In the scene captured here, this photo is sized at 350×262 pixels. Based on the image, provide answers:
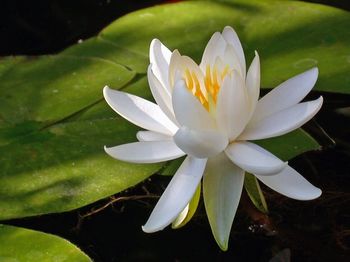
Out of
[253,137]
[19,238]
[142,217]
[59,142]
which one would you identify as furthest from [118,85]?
[253,137]

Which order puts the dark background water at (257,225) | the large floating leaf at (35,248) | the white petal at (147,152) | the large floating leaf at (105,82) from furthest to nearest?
the large floating leaf at (105,82), the dark background water at (257,225), the large floating leaf at (35,248), the white petal at (147,152)

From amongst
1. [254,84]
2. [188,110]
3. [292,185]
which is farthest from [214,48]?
[292,185]

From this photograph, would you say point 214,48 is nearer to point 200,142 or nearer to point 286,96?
point 286,96

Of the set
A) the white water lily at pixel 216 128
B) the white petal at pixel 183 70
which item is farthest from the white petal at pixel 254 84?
the white petal at pixel 183 70

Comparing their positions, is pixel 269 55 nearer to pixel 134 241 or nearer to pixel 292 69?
pixel 292 69

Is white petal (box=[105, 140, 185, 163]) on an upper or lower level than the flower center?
lower

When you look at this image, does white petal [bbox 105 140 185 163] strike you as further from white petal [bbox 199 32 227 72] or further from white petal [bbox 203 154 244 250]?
white petal [bbox 199 32 227 72]

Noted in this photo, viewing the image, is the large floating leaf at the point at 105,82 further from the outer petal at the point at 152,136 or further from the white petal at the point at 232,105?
the white petal at the point at 232,105

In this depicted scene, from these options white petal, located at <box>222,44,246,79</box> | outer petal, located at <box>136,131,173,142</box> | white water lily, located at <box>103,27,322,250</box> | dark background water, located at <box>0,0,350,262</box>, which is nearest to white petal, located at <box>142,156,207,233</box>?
white water lily, located at <box>103,27,322,250</box>
